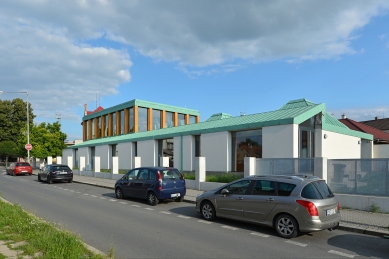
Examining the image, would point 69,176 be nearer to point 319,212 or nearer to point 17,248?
point 17,248

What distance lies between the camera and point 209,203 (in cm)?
980

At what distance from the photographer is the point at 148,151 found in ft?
83.4

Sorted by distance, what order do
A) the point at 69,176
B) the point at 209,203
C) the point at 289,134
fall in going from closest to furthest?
the point at 209,203, the point at 289,134, the point at 69,176

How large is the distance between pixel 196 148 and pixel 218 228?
1274 centimetres

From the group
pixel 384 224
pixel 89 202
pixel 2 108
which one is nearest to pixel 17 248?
pixel 89 202

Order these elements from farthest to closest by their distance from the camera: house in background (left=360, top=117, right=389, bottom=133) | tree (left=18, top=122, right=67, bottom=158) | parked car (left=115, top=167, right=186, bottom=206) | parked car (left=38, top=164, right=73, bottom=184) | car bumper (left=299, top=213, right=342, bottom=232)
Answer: house in background (left=360, top=117, right=389, bottom=133), tree (left=18, top=122, right=67, bottom=158), parked car (left=38, top=164, right=73, bottom=184), parked car (left=115, top=167, right=186, bottom=206), car bumper (left=299, top=213, right=342, bottom=232)

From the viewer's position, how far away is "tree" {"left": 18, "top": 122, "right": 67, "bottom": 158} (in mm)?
40594

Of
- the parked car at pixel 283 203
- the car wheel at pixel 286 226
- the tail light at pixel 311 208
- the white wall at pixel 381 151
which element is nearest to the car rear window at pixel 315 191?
the parked car at pixel 283 203

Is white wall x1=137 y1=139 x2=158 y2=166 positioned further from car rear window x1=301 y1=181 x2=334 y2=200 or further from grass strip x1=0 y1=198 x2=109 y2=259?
car rear window x1=301 y1=181 x2=334 y2=200

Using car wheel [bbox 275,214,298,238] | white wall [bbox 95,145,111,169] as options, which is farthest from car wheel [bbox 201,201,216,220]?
white wall [bbox 95,145,111,169]

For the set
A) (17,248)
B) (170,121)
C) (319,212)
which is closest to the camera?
(17,248)

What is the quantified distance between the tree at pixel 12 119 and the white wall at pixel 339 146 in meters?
60.3

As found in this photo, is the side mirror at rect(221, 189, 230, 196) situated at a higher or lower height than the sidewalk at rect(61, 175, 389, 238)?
higher

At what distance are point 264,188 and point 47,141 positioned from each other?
38.9 meters
